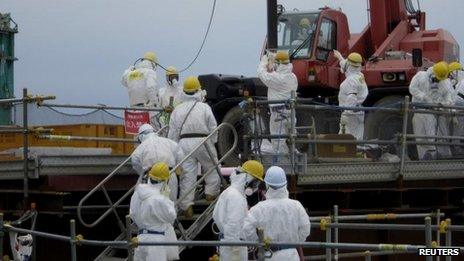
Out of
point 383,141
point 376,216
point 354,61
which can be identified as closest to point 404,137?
point 383,141

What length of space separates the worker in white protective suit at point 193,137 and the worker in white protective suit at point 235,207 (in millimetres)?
1829

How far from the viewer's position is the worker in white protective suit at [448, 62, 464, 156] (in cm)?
1555

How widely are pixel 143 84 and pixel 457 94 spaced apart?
5.51 meters

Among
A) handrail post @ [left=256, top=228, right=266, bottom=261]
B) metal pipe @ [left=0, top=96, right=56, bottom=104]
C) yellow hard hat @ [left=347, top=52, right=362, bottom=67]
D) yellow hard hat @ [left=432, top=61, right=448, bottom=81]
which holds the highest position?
yellow hard hat @ [left=347, top=52, right=362, bottom=67]

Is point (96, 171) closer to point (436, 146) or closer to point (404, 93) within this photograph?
point (436, 146)

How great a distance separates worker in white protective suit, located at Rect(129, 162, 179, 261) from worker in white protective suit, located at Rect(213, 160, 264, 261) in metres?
0.56

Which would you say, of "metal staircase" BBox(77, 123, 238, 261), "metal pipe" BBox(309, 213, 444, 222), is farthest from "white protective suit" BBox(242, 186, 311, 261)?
"metal pipe" BBox(309, 213, 444, 222)

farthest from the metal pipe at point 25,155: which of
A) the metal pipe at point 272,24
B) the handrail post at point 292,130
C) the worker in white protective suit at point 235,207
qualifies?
the metal pipe at point 272,24

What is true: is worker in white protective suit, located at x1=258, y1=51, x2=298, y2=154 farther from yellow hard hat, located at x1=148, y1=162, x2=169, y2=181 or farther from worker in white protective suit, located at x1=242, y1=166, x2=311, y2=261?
worker in white protective suit, located at x1=242, y1=166, x2=311, y2=261

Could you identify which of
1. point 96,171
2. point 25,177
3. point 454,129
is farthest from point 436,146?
point 25,177

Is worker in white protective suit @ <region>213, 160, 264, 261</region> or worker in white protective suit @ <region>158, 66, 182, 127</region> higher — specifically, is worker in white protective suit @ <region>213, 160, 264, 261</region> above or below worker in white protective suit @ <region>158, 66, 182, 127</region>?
below

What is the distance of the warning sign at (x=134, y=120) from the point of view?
16.1 m

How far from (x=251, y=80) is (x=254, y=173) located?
7.29 m

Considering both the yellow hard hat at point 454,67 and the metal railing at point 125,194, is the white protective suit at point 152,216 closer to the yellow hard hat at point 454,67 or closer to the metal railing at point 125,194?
the metal railing at point 125,194
